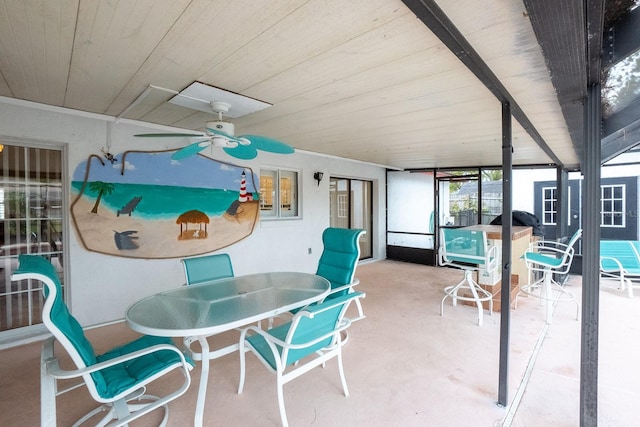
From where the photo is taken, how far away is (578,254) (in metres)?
5.64

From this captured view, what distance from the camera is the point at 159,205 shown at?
366 centimetres

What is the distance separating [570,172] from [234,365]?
23.7 feet

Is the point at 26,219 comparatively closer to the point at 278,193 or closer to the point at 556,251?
the point at 278,193

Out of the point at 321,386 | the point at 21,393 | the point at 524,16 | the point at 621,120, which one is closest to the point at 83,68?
the point at 21,393

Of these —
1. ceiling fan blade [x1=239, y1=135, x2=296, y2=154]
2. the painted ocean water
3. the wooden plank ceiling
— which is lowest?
the painted ocean water

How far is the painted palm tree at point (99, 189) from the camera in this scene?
322 centimetres

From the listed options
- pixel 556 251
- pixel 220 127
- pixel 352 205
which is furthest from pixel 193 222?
pixel 556 251

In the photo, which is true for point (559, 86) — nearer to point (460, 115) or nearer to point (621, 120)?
point (460, 115)

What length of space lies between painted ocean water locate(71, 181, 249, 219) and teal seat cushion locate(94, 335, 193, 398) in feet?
6.67

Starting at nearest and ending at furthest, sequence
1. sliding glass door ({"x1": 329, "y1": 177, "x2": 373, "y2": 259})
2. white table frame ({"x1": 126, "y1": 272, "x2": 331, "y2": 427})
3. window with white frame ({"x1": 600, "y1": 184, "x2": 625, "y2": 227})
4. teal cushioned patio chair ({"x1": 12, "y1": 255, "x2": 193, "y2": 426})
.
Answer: teal cushioned patio chair ({"x1": 12, "y1": 255, "x2": 193, "y2": 426})
white table frame ({"x1": 126, "y1": 272, "x2": 331, "y2": 427})
window with white frame ({"x1": 600, "y1": 184, "x2": 625, "y2": 227})
sliding glass door ({"x1": 329, "y1": 177, "x2": 373, "y2": 259})

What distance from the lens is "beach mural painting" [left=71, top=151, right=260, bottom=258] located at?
3.23 metres

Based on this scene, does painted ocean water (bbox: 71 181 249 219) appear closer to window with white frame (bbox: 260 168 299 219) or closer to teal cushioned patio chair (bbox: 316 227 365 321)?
window with white frame (bbox: 260 168 299 219)

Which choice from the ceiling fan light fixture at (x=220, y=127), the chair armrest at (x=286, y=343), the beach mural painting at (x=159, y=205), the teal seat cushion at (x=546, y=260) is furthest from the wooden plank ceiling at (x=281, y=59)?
the chair armrest at (x=286, y=343)

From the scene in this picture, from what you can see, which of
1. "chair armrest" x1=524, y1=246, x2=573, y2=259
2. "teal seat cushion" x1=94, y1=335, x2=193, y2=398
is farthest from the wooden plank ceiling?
"teal seat cushion" x1=94, y1=335, x2=193, y2=398
